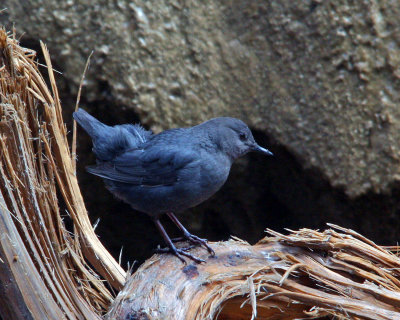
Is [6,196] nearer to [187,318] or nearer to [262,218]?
[187,318]

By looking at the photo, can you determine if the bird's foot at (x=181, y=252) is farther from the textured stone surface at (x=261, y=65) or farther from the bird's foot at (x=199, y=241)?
the textured stone surface at (x=261, y=65)

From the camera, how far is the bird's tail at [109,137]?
9.99 ft

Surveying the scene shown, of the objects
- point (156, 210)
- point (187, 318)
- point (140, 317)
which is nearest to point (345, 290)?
point (187, 318)

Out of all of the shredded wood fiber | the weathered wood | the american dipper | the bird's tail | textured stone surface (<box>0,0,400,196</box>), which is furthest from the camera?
textured stone surface (<box>0,0,400,196</box>)

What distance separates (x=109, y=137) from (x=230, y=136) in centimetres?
67

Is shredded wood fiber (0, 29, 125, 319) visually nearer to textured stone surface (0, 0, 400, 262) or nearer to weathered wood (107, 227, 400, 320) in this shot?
weathered wood (107, 227, 400, 320)

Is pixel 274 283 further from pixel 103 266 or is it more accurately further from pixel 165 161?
pixel 165 161

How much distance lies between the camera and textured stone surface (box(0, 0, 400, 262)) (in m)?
3.52

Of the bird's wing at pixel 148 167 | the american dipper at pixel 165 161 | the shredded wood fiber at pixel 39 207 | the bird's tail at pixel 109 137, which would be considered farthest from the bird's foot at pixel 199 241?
the bird's tail at pixel 109 137

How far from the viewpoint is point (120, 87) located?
352cm

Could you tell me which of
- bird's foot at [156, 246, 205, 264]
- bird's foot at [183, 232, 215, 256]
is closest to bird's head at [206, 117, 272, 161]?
bird's foot at [183, 232, 215, 256]

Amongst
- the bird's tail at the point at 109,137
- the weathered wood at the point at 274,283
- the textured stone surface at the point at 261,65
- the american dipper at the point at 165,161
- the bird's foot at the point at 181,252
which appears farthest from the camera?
the textured stone surface at the point at 261,65

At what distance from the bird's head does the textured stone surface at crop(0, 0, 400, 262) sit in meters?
0.48

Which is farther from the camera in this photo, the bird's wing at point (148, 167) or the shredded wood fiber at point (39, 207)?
the bird's wing at point (148, 167)
